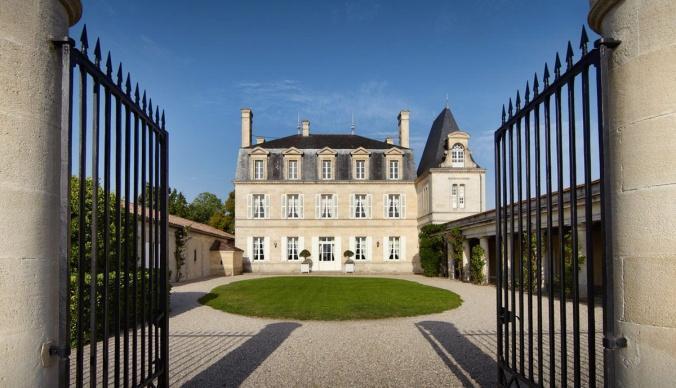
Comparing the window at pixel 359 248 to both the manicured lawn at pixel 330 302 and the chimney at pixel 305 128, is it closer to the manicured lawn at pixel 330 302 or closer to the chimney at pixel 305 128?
the chimney at pixel 305 128

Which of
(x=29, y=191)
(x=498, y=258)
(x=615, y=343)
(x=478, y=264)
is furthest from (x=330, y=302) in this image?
(x=29, y=191)

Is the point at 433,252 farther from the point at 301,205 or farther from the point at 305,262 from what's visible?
the point at 301,205

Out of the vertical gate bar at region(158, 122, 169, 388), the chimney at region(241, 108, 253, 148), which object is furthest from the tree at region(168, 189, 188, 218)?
the vertical gate bar at region(158, 122, 169, 388)

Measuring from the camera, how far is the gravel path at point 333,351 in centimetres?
507

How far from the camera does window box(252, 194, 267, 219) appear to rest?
27.2 meters

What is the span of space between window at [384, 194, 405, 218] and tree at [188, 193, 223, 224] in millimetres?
25381

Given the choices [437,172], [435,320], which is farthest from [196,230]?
[435,320]

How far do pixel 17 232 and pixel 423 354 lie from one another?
5.14 metres

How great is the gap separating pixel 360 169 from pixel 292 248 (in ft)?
19.5

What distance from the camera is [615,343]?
2256mm

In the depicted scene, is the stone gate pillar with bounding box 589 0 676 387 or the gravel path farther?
the gravel path

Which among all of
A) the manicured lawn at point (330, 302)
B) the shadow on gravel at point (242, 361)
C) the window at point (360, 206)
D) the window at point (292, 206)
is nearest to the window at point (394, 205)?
the window at point (360, 206)

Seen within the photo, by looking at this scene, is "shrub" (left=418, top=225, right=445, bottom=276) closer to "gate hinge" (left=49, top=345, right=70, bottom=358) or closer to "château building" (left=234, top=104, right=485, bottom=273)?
"château building" (left=234, top=104, right=485, bottom=273)

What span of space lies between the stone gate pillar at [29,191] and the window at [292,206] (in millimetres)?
24960
